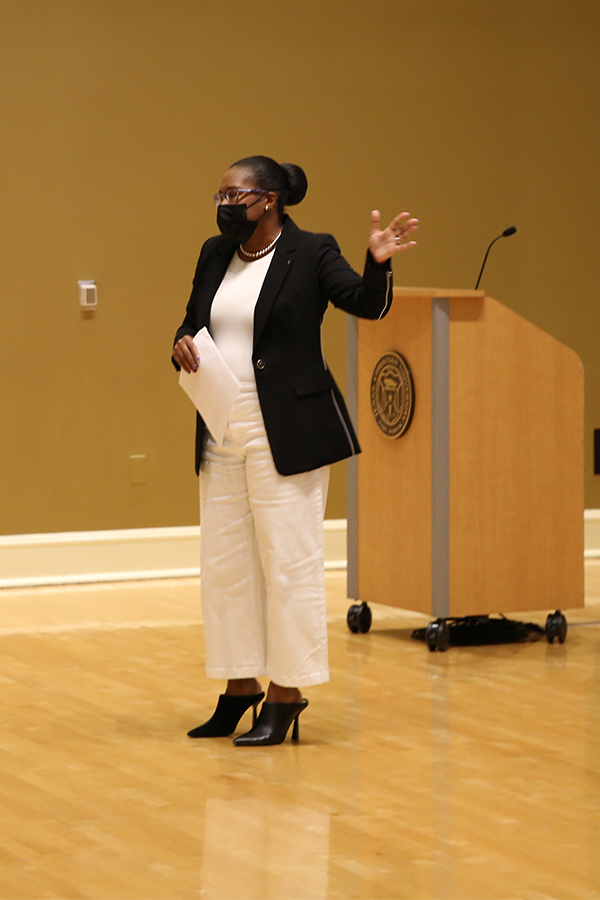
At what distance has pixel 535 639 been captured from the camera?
15.3 feet

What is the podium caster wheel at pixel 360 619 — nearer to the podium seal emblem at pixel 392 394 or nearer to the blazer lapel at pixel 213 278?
the podium seal emblem at pixel 392 394

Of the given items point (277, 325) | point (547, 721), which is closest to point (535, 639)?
point (547, 721)

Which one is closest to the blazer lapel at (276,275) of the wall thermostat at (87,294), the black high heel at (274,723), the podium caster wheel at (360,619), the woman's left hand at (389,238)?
the woman's left hand at (389,238)

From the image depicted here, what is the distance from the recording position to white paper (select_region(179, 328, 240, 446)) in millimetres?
3197

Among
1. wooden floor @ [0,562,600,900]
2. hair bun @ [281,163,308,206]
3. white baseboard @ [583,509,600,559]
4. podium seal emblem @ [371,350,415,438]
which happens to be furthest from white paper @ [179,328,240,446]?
white baseboard @ [583,509,600,559]

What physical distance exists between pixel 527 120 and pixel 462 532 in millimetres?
→ 3170

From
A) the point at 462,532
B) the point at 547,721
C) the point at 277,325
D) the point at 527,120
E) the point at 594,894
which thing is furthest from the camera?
the point at 527,120

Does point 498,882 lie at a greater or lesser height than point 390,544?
lesser

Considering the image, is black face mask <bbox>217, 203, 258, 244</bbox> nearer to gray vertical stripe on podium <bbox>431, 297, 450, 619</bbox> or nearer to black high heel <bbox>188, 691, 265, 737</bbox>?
black high heel <bbox>188, 691, 265, 737</bbox>

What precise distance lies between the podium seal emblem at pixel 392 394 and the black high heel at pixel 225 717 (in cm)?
146

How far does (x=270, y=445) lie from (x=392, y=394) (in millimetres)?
1492

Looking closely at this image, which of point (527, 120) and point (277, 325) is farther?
point (527, 120)

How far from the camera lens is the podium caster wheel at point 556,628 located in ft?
14.9

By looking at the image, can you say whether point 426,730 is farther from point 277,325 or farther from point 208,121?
point 208,121
